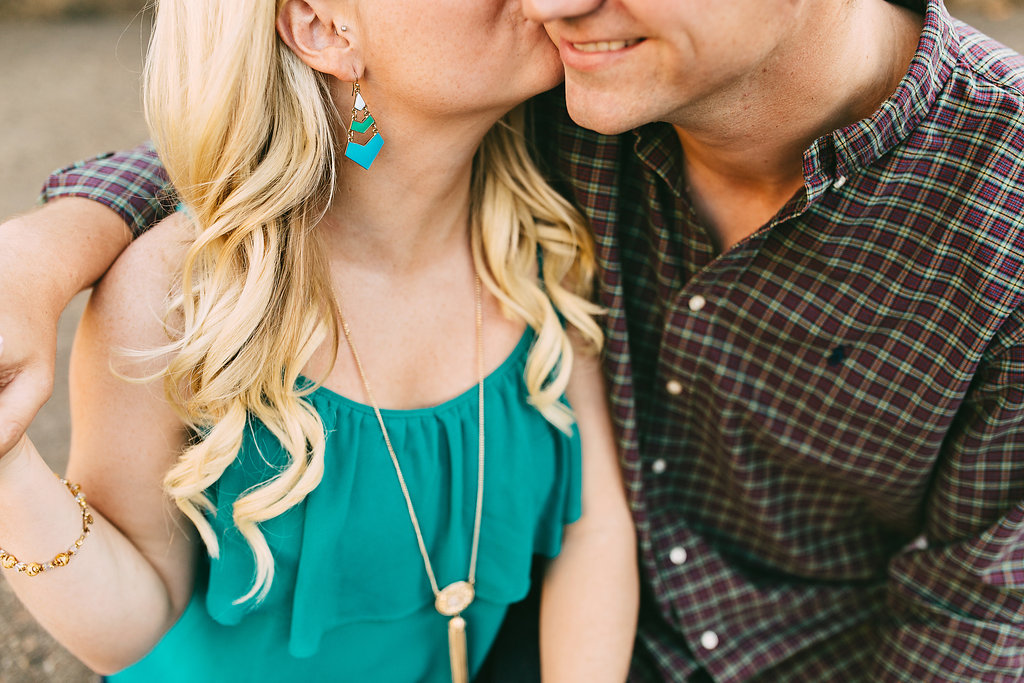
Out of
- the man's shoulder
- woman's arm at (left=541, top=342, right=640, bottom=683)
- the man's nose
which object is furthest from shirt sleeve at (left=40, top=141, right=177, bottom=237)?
the man's shoulder

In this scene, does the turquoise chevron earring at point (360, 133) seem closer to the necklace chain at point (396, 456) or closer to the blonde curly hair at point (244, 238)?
the blonde curly hair at point (244, 238)

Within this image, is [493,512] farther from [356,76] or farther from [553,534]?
[356,76]

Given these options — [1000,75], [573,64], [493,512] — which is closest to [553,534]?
[493,512]

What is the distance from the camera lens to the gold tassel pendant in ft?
5.76

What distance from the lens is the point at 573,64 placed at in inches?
56.3

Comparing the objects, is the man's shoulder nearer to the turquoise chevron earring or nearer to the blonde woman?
the blonde woman

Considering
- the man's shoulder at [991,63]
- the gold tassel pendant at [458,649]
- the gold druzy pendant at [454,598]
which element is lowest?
the gold tassel pendant at [458,649]

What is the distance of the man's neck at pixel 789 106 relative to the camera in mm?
1516

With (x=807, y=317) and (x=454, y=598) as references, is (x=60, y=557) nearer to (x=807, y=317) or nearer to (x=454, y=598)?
(x=454, y=598)

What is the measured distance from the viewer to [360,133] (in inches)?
60.9

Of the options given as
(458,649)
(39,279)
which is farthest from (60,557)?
(458,649)

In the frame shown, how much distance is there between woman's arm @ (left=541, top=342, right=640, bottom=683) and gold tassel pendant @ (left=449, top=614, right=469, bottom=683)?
0.18 meters

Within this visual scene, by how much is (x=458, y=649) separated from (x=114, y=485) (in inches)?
28.5

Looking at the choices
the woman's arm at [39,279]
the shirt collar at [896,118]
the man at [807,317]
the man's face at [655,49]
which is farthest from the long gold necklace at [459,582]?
the shirt collar at [896,118]
